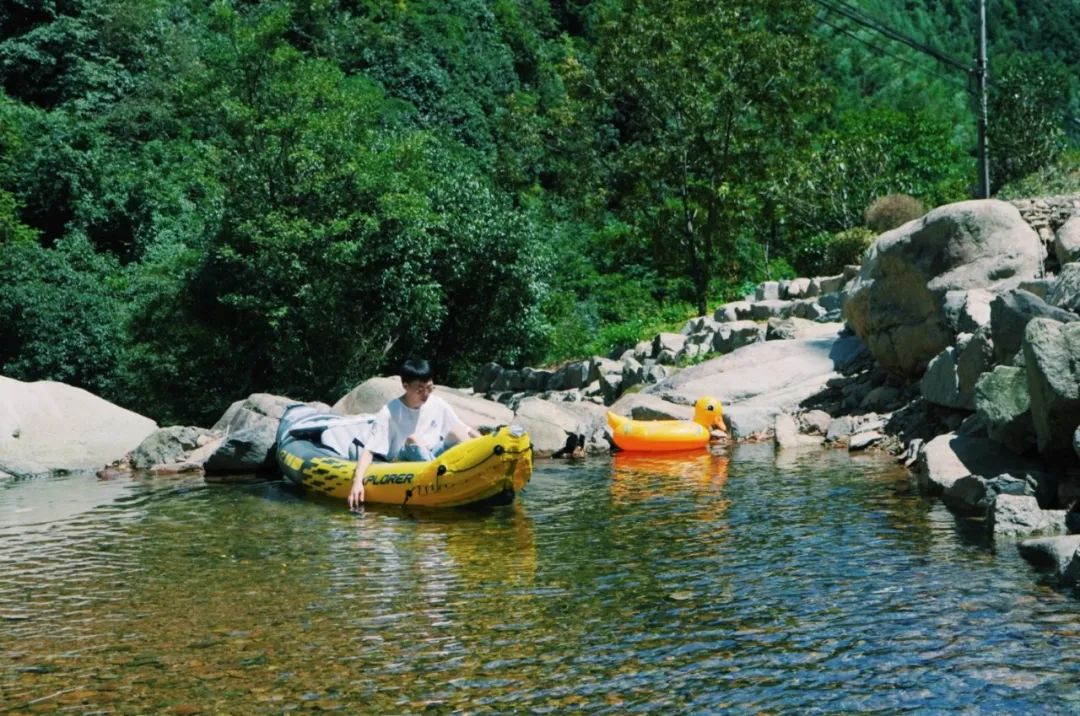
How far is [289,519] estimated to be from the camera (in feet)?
37.2

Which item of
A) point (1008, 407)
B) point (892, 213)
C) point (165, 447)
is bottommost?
point (1008, 407)

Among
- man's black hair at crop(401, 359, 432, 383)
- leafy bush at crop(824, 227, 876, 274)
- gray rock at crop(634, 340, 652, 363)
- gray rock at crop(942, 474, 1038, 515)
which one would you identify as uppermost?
leafy bush at crop(824, 227, 876, 274)

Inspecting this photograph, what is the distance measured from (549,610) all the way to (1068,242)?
392 inches

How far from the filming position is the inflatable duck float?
50.2 feet

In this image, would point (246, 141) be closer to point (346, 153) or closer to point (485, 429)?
point (346, 153)

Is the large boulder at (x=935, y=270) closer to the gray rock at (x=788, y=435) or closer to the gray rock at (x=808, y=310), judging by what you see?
the gray rock at (x=788, y=435)

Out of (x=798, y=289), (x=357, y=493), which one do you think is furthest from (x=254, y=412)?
(x=798, y=289)

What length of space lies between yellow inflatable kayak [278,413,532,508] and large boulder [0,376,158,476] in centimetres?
622

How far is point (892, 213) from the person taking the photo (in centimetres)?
2827

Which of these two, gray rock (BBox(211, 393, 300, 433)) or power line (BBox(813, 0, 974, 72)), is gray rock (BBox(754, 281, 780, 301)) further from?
gray rock (BBox(211, 393, 300, 433))

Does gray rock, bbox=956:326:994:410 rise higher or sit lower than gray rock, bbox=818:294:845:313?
lower

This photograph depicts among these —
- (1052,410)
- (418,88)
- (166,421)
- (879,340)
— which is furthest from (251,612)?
(418,88)

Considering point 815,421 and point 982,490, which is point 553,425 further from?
point 982,490

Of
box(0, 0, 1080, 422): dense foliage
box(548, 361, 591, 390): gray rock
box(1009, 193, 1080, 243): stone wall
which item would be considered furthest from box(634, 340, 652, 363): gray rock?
box(1009, 193, 1080, 243): stone wall
